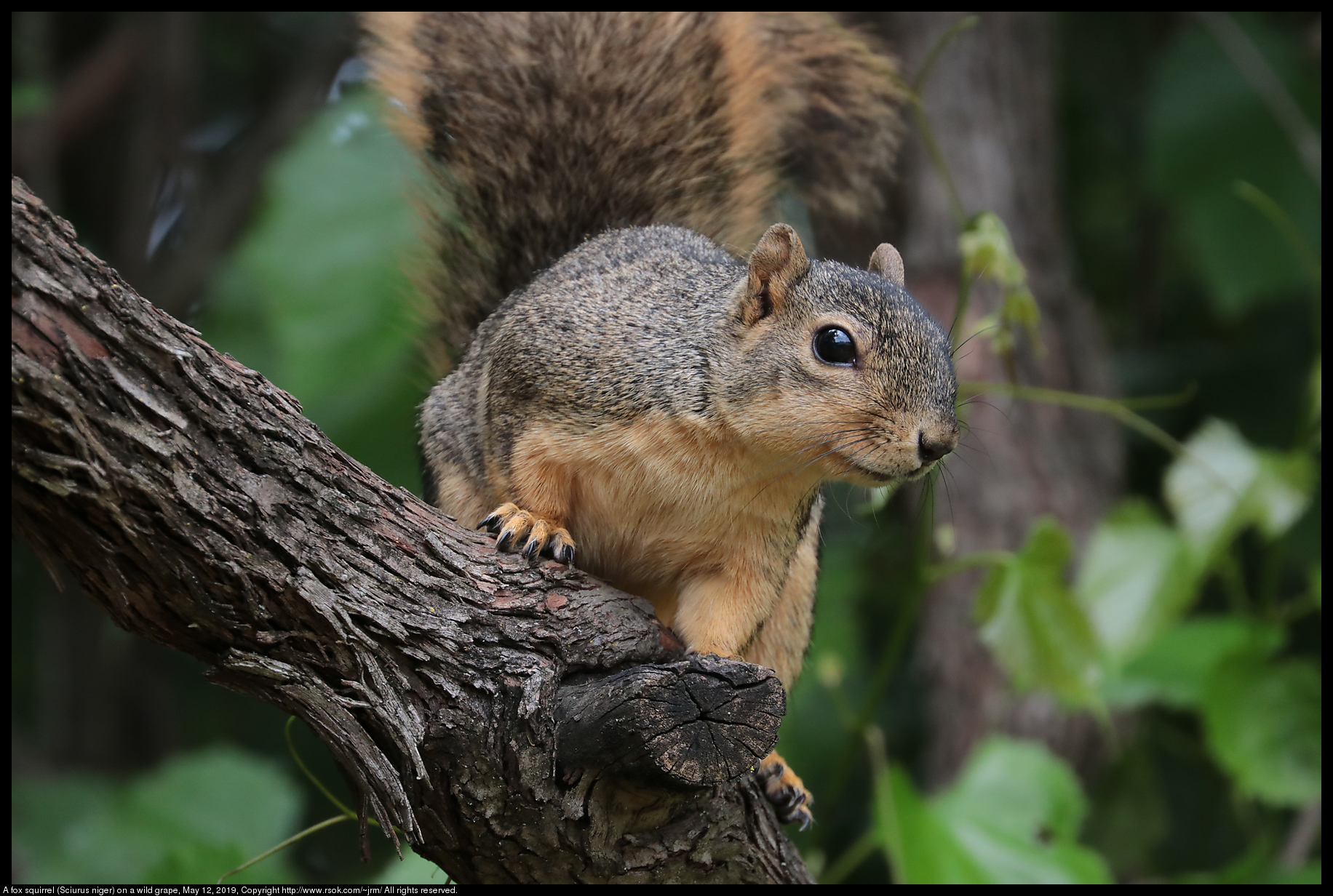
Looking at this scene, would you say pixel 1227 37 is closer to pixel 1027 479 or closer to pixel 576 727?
pixel 1027 479

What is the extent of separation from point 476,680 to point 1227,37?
299 cm

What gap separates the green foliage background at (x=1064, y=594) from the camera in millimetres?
2125

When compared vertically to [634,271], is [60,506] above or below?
below

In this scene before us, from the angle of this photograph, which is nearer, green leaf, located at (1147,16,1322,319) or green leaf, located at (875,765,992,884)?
green leaf, located at (875,765,992,884)

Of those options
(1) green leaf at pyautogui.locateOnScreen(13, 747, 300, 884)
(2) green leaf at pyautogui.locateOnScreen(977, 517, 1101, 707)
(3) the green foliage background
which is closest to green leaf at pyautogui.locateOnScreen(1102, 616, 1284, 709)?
(3) the green foliage background

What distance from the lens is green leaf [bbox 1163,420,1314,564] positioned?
7.32 feet

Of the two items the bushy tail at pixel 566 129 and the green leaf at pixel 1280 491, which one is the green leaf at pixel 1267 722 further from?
the bushy tail at pixel 566 129

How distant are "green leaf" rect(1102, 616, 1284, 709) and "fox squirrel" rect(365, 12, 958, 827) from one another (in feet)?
3.43

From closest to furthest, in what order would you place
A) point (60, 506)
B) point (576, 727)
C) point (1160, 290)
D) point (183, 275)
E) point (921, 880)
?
point (60, 506), point (576, 727), point (921, 880), point (183, 275), point (1160, 290)

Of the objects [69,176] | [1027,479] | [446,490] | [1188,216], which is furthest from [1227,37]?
[69,176]

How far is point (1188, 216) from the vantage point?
124 inches

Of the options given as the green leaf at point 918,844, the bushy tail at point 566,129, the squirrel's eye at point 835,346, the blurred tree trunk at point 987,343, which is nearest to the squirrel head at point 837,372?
the squirrel's eye at point 835,346

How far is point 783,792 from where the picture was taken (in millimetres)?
1799

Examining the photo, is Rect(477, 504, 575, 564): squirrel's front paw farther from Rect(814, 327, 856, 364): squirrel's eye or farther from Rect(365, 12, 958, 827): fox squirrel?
Rect(814, 327, 856, 364): squirrel's eye
